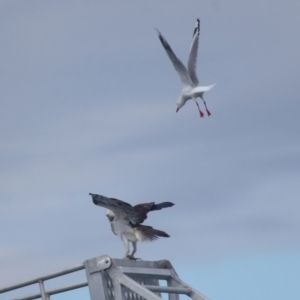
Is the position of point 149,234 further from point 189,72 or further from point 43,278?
point 189,72

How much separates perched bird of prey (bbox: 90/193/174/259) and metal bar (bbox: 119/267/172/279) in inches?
83.1

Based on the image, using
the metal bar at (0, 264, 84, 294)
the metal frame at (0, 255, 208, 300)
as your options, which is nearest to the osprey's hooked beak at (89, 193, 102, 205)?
the metal frame at (0, 255, 208, 300)

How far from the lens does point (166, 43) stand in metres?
23.6

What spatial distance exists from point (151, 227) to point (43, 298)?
2905 millimetres

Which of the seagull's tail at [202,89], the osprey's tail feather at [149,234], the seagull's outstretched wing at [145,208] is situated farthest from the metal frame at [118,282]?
the seagull's tail at [202,89]

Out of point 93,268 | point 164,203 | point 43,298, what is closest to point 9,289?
point 43,298

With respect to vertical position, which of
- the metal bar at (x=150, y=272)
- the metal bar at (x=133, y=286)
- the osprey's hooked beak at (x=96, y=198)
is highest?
the osprey's hooked beak at (x=96, y=198)

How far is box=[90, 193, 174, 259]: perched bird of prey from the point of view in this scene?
11.0 meters

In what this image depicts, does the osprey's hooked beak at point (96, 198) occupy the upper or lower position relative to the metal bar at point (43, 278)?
upper

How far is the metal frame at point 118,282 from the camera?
7.89 metres

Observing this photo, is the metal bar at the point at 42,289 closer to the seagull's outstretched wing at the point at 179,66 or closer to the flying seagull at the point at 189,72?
the flying seagull at the point at 189,72

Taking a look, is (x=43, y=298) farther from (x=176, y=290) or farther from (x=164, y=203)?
(x=164, y=203)

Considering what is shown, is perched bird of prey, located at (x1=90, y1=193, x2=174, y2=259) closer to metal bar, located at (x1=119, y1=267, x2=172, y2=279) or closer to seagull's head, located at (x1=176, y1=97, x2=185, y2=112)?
metal bar, located at (x1=119, y1=267, x2=172, y2=279)

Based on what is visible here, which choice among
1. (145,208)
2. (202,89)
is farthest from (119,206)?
(202,89)
